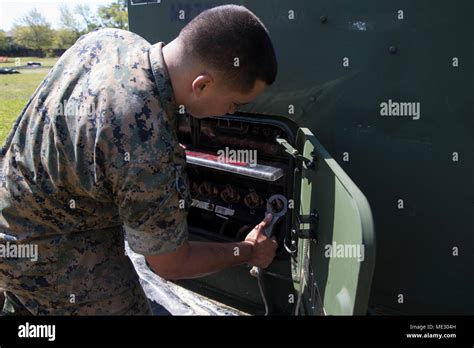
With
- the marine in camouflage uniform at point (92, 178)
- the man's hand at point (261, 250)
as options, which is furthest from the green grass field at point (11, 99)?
the man's hand at point (261, 250)

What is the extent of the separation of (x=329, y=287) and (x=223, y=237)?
46.4 inches

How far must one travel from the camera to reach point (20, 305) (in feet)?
6.15

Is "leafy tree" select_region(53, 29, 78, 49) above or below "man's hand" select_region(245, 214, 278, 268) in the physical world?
above

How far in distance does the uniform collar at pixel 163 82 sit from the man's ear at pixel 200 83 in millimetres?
80

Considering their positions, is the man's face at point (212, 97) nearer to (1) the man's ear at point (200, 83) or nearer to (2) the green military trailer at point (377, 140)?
(1) the man's ear at point (200, 83)

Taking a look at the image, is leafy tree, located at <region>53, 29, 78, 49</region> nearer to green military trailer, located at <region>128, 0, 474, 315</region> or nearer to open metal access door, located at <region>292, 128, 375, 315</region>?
green military trailer, located at <region>128, 0, 474, 315</region>

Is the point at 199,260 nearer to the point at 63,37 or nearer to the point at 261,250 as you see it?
the point at 261,250

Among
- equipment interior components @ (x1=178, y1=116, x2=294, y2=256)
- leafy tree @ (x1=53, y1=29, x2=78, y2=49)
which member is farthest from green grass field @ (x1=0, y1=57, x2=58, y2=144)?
leafy tree @ (x1=53, y1=29, x2=78, y2=49)

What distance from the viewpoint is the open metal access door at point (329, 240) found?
1.18 metres

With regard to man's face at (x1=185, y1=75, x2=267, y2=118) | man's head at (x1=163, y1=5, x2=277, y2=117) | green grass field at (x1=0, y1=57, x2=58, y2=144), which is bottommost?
green grass field at (x1=0, y1=57, x2=58, y2=144)

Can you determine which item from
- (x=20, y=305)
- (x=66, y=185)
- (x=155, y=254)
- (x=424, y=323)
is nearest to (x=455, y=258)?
(x=424, y=323)

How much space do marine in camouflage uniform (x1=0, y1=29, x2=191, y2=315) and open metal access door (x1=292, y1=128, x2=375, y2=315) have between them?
505mm

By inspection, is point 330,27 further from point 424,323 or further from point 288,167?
point 424,323

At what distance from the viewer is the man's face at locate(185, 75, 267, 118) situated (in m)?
1.51
